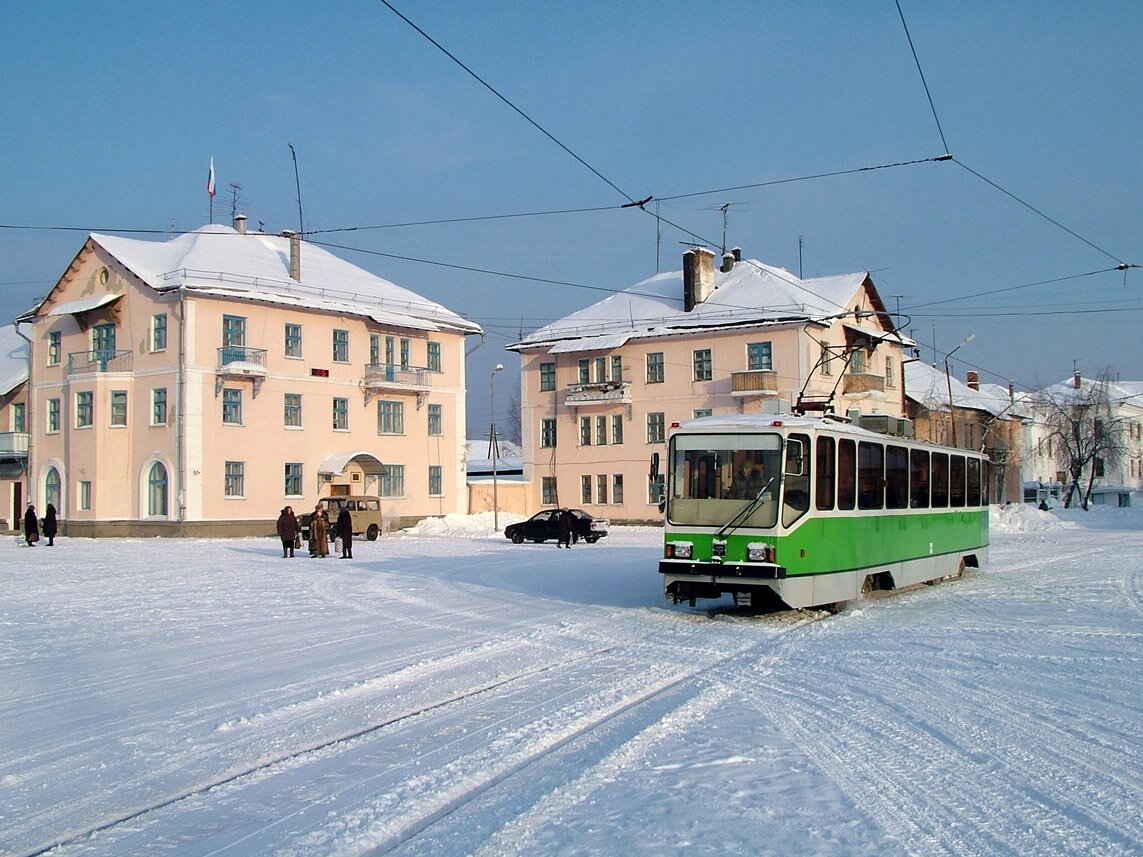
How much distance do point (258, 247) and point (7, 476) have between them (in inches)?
622

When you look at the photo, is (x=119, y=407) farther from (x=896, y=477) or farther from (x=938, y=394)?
(x=938, y=394)

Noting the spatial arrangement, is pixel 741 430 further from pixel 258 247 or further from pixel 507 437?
pixel 507 437

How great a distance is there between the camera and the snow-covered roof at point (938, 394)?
240 ft

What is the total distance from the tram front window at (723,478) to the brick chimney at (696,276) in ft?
137

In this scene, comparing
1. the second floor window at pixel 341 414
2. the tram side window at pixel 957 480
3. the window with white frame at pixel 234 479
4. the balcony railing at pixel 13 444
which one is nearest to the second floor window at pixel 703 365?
the second floor window at pixel 341 414

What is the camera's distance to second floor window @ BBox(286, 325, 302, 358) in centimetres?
4959

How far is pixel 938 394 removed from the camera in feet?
251

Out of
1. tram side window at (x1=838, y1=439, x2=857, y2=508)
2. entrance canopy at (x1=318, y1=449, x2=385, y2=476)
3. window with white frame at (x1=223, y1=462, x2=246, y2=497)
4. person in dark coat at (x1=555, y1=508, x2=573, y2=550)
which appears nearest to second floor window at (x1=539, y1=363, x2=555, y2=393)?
entrance canopy at (x1=318, y1=449, x2=385, y2=476)

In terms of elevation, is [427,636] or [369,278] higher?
[369,278]

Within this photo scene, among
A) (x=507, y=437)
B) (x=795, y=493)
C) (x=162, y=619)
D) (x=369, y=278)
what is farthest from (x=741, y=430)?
(x=507, y=437)

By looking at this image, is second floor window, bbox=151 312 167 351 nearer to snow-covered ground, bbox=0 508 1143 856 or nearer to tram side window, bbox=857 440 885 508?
snow-covered ground, bbox=0 508 1143 856

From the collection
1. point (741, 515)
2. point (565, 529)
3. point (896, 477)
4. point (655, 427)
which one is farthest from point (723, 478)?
point (655, 427)

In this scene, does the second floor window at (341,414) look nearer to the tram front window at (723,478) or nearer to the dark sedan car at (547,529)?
the dark sedan car at (547,529)

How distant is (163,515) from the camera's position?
4644cm
